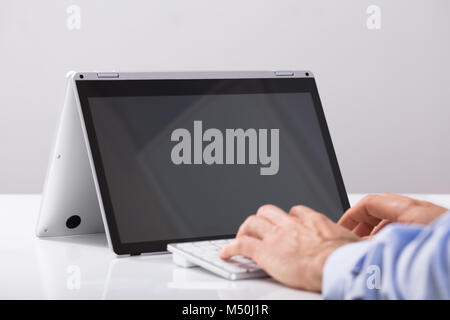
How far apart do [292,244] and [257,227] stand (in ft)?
0.28

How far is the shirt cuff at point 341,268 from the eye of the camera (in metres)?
0.81

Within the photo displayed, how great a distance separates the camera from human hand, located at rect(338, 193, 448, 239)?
1.04 meters

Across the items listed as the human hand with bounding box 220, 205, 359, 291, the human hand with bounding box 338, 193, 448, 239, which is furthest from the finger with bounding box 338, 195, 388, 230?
the human hand with bounding box 220, 205, 359, 291

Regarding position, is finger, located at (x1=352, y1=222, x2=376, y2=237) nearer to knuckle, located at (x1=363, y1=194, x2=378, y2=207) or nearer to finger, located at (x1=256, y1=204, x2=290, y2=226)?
knuckle, located at (x1=363, y1=194, x2=378, y2=207)

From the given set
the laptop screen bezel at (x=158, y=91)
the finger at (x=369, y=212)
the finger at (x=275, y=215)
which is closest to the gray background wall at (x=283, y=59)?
the laptop screen bezel at (x=158, y=91)

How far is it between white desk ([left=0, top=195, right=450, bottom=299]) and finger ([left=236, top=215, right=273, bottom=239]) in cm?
6

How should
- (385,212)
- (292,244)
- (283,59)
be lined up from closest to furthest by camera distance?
(292,244) → (385,212) → (283,59)

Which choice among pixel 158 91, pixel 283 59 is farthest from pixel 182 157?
pixel 283 59

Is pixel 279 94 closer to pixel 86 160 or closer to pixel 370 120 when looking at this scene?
pixel 86 160

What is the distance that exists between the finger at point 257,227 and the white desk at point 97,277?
0.21ft

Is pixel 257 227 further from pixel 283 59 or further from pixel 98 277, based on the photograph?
pixel 283 59

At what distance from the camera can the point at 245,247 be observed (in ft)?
3.19
